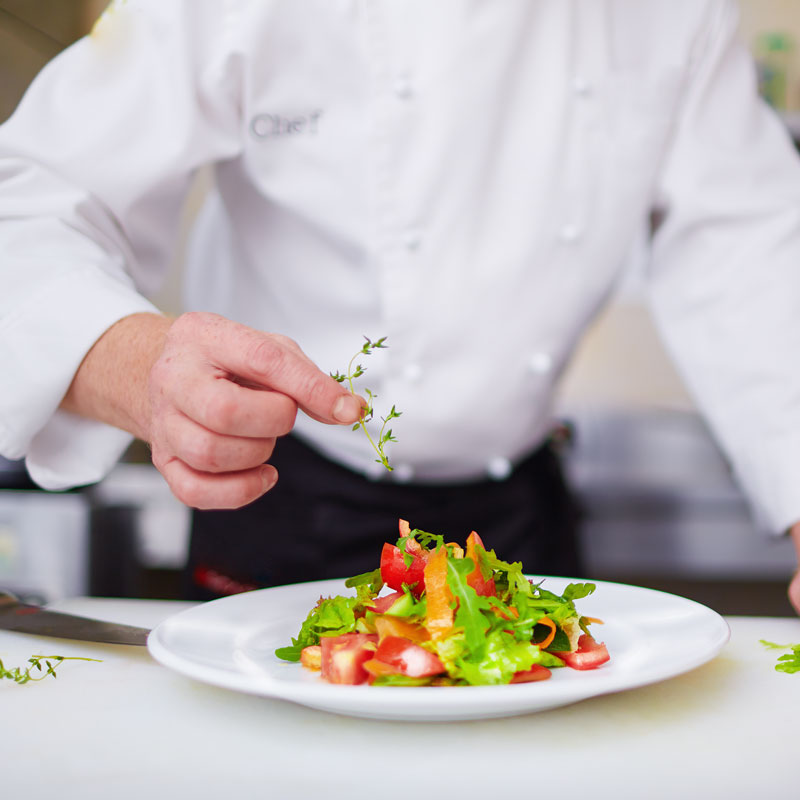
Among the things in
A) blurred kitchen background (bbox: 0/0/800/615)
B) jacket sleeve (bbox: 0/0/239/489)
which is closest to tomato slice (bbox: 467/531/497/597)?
jacket sleeve (bbox: 0/0/239/489)

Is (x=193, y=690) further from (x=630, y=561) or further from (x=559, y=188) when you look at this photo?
(x=630, y=561)

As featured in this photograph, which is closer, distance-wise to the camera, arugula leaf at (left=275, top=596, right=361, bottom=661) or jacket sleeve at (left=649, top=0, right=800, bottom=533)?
arugula leaf at (left=275, top=596, right=361, bottom=661)

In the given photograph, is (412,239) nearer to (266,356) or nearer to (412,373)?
(412,373)

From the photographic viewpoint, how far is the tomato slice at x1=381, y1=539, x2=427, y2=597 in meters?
0.60

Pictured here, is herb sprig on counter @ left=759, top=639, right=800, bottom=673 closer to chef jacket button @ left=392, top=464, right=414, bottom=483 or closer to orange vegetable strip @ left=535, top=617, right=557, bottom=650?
orange vegetable strip @ left=535, top=617, right=557, bottom=650

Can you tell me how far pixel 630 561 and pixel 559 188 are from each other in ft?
3.40

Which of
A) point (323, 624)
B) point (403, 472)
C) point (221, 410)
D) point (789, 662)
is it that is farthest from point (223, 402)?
point (403, 472)

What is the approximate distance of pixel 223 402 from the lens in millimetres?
535

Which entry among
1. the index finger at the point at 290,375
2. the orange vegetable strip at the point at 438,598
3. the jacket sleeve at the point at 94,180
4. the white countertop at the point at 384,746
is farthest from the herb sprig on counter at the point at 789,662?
the jacket sleeve at the point at 94,180

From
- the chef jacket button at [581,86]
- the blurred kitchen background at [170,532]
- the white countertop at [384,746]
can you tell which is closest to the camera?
the white countertop at [384,746]

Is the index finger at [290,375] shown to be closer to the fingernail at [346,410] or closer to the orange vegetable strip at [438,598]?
the fingernail at [346,410]

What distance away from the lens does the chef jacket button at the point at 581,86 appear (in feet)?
3.47

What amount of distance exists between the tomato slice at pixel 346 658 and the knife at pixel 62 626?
0.61ft

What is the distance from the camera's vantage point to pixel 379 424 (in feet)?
3.40
